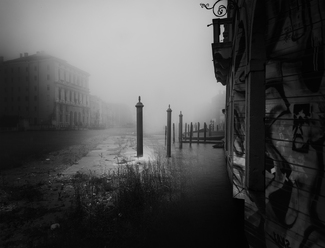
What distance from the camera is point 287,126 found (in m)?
2.38

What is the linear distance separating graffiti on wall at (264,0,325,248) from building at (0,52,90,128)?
59.5 meters

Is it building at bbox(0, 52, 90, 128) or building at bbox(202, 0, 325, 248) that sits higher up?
building at bbox(0, 52, 90, 128)

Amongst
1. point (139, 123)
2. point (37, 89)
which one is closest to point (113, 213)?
point (139, 123)

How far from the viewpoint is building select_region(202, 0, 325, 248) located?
1939 millimetres

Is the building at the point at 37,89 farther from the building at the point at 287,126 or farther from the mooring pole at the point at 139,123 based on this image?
the building at the point at 287,126

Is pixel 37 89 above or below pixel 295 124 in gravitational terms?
above

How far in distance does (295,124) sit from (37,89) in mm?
67343

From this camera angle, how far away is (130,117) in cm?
12975

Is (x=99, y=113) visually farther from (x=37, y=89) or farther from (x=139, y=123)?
(x=139, y=123)

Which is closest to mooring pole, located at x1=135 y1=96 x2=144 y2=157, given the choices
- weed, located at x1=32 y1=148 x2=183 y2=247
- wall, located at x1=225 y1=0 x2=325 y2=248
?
weed, located at x1=32 y1=148 x2=183 y2=247

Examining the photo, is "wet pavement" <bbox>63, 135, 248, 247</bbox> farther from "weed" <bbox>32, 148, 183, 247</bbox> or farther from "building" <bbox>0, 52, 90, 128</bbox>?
"building" <bbox>0, 52, 90, 128</bbox>

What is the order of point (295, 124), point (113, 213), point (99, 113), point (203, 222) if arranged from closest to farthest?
point (295, 124), point (203, 222), point (113, 213), point (99, 113)

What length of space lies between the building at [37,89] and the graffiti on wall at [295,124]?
5947cm

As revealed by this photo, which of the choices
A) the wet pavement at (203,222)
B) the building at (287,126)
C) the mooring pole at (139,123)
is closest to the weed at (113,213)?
the wet pavement at (203,222)
